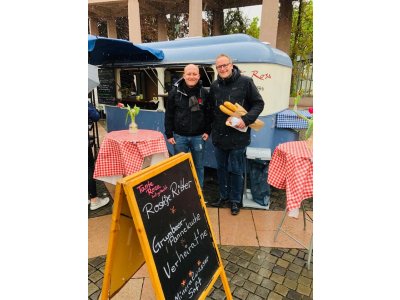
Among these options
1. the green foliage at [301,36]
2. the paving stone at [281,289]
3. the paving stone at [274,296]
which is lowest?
the paving stone at [274,296]

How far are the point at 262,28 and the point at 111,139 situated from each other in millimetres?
11261

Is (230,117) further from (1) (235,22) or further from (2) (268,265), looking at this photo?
(1) (235,22)

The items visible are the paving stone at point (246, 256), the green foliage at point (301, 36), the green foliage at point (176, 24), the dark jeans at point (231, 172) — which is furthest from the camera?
the green foliage at point (176, 24)

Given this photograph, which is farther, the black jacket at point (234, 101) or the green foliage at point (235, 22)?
the green foliage at point (235, 22)

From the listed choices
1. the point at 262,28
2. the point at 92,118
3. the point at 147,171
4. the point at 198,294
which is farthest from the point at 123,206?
the point at 262,28

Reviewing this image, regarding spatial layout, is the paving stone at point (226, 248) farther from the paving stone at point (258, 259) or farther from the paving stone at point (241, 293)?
the paving stone at point (241, 293)

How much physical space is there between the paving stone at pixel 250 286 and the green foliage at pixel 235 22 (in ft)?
61.6

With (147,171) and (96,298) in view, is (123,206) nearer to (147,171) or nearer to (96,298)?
(147,171)

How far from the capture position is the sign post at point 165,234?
1.59m

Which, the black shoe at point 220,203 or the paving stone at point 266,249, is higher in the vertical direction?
the black shoe at point 220,203

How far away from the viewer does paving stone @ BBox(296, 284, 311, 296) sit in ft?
8.07

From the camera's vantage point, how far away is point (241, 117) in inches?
131

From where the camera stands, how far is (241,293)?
7.94 ft

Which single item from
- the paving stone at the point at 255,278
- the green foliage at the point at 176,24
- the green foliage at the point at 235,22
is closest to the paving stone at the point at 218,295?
the paving stone at the point at 255,278
